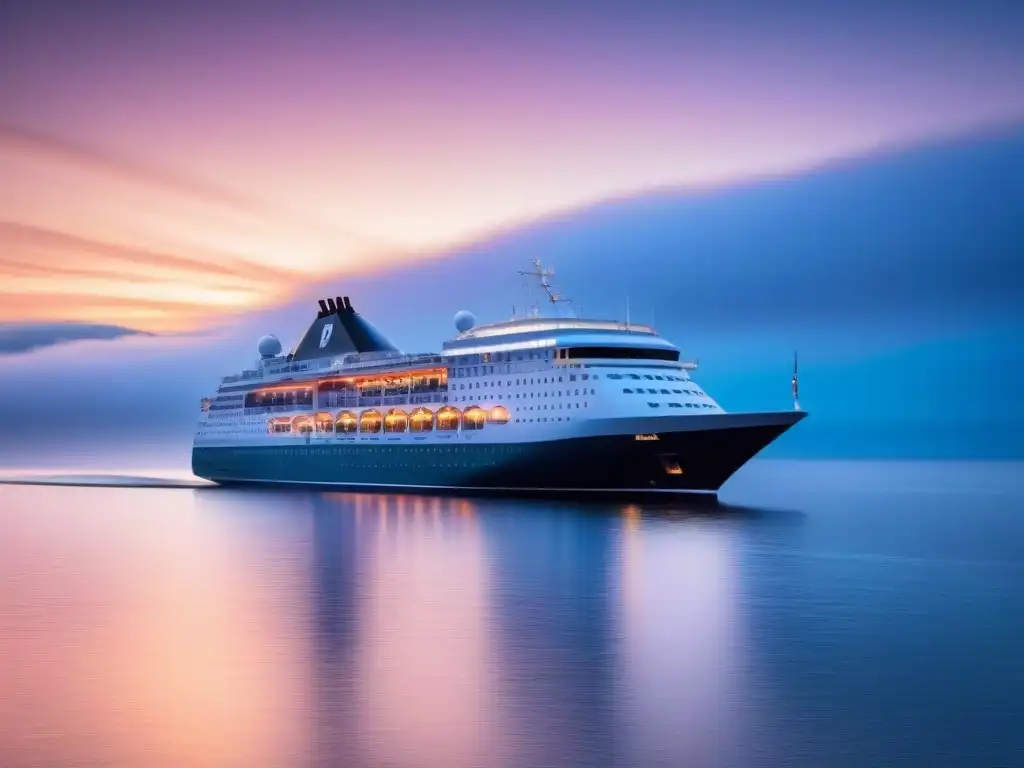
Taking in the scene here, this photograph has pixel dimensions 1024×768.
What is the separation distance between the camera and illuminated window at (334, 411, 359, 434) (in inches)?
2731

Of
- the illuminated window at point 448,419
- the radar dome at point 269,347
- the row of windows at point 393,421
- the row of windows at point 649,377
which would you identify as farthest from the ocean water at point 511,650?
the radar dome at point 269,347

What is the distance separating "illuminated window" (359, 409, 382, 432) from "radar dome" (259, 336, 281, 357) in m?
21.9

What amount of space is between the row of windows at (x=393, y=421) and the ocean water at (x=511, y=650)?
45.5 ft

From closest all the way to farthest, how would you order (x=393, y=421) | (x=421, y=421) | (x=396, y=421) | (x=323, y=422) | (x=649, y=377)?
1. (x=649, y=377)
2. (x=421, y=421)
3. (x=396, y=421)
4. (x=393, y=421)
5. (x=323, y=422)

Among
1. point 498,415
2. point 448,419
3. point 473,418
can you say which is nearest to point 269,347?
point 448,419

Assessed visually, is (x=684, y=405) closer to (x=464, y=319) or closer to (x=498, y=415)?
(x=498, y=415)

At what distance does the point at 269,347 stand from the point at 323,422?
1767 centimetres

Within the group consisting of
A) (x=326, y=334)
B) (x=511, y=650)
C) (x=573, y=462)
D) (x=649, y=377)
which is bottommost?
(x=511, y=650)

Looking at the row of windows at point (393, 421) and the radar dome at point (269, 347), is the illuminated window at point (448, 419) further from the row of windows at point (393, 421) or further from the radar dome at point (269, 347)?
the radar dome at point (269, 347)

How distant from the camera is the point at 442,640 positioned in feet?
71.7

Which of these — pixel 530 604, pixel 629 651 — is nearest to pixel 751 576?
pixel 530 604

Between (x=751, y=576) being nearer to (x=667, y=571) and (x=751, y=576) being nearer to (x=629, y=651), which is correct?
(x=667, y=571)

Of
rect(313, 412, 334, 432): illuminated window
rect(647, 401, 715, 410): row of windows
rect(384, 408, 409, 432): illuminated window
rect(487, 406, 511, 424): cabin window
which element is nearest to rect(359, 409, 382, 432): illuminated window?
rect(384, 408, 409, 432): illuminated window

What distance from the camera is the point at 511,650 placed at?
20922mm
